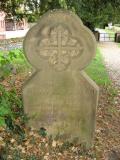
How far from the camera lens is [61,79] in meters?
5.24

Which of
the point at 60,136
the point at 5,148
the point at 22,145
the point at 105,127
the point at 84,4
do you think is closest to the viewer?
the point at 5,148

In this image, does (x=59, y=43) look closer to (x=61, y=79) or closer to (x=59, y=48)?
(x=59, y=48)

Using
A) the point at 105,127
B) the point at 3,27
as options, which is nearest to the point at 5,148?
the point at 105,127

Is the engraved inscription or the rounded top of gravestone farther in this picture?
the engraved inscription

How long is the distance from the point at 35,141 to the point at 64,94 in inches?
33.4

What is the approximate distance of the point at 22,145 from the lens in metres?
4.87

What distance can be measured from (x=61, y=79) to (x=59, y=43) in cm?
55

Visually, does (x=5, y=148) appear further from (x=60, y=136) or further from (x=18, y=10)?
(x=18, y=10)

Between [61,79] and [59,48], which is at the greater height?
[59,48]

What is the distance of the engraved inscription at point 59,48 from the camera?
5.12 meters

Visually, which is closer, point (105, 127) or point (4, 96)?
point (4, 96)

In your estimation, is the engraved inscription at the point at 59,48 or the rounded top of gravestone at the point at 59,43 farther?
the engraved inscription at the point at 59,48

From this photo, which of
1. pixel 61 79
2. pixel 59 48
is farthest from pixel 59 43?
pixel 61 79

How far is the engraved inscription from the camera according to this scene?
5.12 meters
